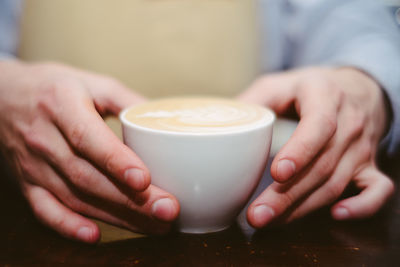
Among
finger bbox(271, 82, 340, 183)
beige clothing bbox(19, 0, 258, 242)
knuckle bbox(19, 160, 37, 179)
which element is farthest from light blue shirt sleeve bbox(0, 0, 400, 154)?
knuckle bbox(19, 160, 37, 179)

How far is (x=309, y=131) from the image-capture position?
1.46 ft

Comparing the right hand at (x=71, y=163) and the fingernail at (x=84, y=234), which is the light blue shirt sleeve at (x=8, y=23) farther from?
the fingernail at (x=84, y=234)

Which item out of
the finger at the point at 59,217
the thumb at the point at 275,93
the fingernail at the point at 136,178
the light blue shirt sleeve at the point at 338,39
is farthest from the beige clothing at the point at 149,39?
the fingernail at the point at 136,178

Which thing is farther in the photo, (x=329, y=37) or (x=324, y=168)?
(x=329, y=37)

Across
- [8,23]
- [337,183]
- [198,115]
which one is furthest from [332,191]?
[8,23]

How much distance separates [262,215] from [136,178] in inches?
6.4

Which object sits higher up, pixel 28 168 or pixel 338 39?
pixel 338 39

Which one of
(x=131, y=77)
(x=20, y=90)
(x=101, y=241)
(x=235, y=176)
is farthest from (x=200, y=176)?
(x=131, y=77)

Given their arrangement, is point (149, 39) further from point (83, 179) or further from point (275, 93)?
point (83, 179)

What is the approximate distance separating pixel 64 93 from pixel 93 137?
0.10m

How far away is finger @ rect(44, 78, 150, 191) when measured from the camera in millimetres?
380

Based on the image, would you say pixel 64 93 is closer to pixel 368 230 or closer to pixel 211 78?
pixel 368 230

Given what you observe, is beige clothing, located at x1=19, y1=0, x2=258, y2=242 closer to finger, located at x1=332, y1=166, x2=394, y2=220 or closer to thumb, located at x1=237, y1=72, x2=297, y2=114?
thumb, located at x1=237, y1=72, x2=297, y2=114

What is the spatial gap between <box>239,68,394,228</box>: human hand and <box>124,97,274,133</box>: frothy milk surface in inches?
2.4
